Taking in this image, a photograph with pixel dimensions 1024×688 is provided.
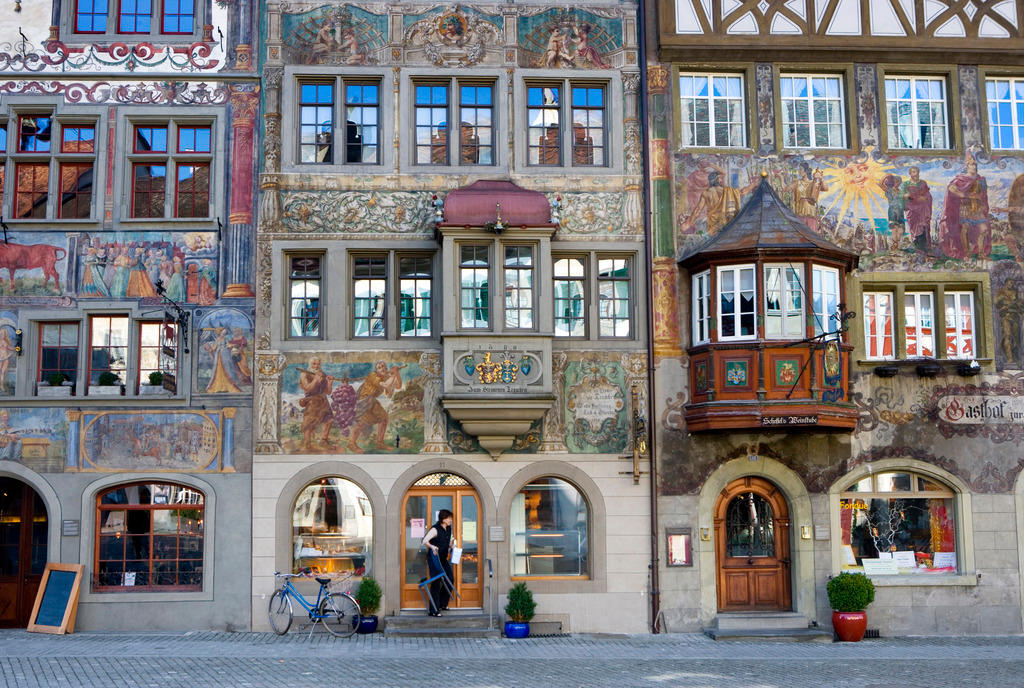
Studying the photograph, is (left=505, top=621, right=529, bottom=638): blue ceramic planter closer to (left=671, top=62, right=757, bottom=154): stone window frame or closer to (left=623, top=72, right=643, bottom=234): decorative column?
(left=623, top=72, right=643, bottom=234): decorative column

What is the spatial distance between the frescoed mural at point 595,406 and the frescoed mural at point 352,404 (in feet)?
8.34

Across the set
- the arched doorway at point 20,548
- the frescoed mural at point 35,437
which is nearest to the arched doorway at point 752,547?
the frescoed mural at point 35,437

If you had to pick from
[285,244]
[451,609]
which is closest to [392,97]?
[285,244]

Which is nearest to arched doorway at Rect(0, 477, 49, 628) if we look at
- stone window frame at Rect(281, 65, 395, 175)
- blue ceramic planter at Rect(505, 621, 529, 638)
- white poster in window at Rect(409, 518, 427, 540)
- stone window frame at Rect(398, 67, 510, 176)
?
white poster in window at Rect(409, 518, 427, 540)

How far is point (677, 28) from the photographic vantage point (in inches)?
816

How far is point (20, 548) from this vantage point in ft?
64.2

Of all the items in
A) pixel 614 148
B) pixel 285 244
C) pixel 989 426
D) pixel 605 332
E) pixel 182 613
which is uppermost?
pixel 614 148

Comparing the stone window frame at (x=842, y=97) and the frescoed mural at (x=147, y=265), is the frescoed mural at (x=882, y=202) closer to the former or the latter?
the stone window frame at (x=842, y=97)

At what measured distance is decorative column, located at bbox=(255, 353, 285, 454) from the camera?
1950cm

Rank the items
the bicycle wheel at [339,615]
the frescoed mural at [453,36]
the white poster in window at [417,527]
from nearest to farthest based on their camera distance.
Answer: the bicycle wheel at [339,615] < the white poster in window at [417,527] < the frescoed mural at [453,36]

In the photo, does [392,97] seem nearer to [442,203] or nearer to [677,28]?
[442,203]

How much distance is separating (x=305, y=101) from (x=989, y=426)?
13.2m

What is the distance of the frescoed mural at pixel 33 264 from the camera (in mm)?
19766

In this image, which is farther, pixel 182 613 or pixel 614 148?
pixel 614 148
